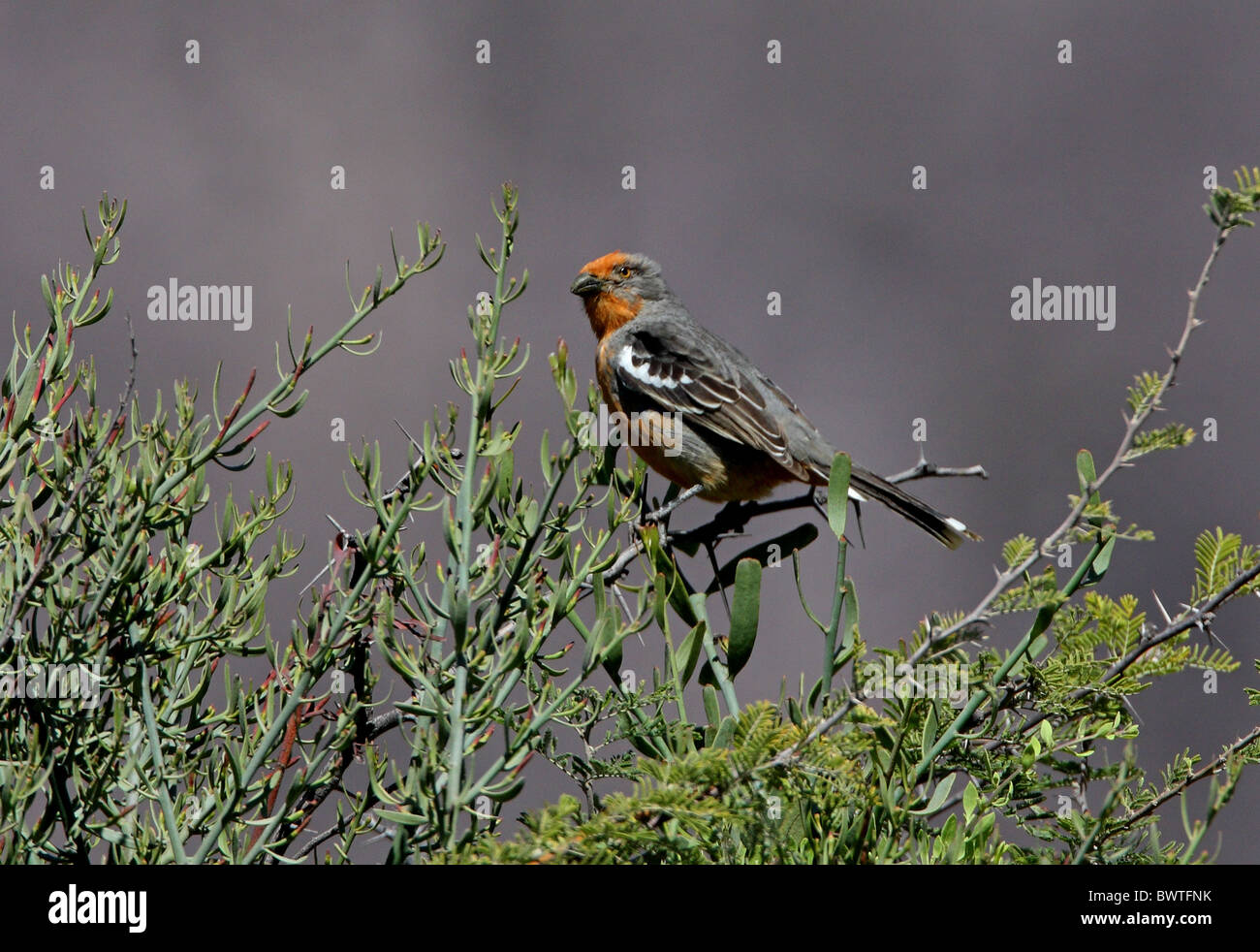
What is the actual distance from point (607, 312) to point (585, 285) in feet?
0.46

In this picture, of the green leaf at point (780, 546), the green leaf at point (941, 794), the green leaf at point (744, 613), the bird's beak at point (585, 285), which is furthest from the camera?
the bird's beak at point (585, 285)

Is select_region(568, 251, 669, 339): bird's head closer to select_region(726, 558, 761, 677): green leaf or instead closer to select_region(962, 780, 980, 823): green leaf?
select_region(726, 558, 761, 677): green leaf

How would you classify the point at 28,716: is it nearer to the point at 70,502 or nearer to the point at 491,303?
the point at 70,502

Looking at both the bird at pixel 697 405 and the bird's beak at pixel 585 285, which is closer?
the bird at pixel 697 405

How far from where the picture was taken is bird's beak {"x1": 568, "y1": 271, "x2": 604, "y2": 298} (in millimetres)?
4562

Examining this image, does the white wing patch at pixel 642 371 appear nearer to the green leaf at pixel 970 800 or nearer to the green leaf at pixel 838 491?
the green leaf at pixel 838 491

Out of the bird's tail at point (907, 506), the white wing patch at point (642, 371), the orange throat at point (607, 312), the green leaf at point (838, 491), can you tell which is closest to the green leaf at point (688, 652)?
the green leaf at point (838, 491)

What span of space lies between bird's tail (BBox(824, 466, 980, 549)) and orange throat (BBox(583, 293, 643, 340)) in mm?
1542

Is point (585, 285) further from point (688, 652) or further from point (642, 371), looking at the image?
point (688, 652)

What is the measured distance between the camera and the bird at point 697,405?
12.2ft

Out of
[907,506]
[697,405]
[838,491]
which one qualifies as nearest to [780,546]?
[838,491]

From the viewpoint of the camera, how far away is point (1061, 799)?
1.19 metres

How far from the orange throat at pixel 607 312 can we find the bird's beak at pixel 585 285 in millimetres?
44
